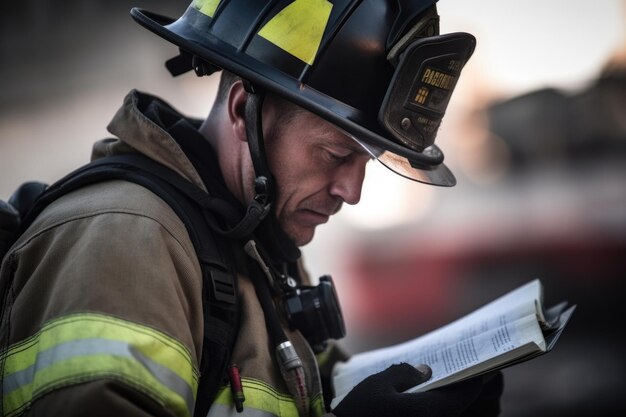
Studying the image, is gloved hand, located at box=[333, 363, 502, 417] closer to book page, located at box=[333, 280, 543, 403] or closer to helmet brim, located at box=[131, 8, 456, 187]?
book page, located at box=[333, 280, 543, 403]

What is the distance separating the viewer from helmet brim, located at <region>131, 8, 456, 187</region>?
1934mm

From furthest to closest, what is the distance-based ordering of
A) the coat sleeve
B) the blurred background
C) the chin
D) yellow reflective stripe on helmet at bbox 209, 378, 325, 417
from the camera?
the blurred background < the chin < yellow reflective stripe on helmet at bbox 209, 378, 325, 417 < the coat sleeve

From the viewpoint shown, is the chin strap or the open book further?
the chin strap

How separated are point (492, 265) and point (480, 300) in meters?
0.24

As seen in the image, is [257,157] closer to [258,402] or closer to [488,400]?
[258,402]

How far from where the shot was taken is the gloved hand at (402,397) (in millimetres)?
1755

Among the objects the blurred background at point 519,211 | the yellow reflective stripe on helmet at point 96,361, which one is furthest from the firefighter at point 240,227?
the blurred background at point 519,211

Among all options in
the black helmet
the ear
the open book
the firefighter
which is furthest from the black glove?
the ear

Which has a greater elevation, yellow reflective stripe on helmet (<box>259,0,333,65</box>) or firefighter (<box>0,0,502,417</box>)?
yellow reflective stripe on helmet (<box>259,0,333,65</box>)

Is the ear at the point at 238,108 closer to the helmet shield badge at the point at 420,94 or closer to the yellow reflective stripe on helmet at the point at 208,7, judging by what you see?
the yellow reflective stripe on helmet at the point at 208,7

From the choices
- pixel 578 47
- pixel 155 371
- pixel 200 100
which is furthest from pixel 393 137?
pixel 200 100

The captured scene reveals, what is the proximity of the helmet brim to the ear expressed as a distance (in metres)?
0.13

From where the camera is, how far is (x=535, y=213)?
5145 mm

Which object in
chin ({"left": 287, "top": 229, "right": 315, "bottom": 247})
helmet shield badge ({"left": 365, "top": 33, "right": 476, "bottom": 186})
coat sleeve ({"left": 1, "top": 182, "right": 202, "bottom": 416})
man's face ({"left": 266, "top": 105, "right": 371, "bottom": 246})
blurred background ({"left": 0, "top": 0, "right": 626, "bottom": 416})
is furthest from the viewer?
blurred background ({"left": 0, "top": 0, "right": 626, "bottom": 416})
